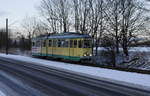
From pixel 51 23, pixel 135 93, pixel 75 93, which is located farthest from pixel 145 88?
pixel 51 23

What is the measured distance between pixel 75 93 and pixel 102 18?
32.0 meters

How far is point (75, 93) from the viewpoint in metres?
9.22

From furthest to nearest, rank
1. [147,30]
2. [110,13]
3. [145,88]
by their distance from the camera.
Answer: [110,13], [147,30], [145,88]

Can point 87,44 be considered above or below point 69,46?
above

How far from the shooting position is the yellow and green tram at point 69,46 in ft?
80.7

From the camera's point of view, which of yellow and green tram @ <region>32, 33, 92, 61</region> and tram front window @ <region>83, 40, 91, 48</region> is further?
tram front window @ <region>83, 40, 91, 48</region>

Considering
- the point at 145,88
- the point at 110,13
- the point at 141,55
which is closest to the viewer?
the point at 145,88

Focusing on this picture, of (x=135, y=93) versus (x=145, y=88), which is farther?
(x=145, y=88)

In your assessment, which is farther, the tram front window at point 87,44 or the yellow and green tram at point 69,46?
the tram front window at point 87,44

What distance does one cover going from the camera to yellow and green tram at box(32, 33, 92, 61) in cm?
2459

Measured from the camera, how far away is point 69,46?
25766mm

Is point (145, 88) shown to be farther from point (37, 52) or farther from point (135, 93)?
point (37, 52)

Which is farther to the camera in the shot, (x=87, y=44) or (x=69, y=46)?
(x=69, y=46)

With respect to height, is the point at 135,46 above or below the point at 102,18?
below
